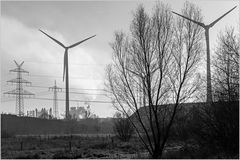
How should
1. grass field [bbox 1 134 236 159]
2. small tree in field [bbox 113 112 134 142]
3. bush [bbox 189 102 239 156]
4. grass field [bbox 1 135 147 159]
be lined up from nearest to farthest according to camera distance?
bush [bbox 189 102 239 156], grass field [bbox 1 134 236 159], grass field [bbox 1 135 147 159], small tree in field [bbox 113 112 134 142]

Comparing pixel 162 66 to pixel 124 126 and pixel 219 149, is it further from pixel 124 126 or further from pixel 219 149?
pixel 124 126

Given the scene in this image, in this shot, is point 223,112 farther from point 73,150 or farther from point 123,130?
point 123,130

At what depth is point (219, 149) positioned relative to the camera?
1239cm

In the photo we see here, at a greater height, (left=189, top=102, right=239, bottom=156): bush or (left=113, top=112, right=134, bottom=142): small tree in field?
(left=189, top=102, right=239, bottom=156): bush

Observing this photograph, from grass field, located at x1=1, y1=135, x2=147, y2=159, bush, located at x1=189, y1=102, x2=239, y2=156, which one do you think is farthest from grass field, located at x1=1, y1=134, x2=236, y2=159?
bush, located at x1=189, y1=102, x2=239, y2=156

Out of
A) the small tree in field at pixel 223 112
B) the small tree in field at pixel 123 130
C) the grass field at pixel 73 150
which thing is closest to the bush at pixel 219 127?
the small tree in field at pixel 223 112

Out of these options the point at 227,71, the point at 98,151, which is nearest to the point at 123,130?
the point at 98,151

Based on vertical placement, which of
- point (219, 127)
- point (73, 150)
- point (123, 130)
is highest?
point (219, 127)

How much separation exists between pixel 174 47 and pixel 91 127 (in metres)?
72.1

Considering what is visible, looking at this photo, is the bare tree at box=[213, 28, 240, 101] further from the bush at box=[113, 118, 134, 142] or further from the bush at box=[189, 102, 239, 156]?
the bush at box=[113, 118, 134, 142]

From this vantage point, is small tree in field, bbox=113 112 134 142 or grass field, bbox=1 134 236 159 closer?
grass field, bbox=1 134 236 159

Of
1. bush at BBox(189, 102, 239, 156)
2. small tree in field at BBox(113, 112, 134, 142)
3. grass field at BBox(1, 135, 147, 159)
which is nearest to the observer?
bush at BBox(189, 102, 239, 156)

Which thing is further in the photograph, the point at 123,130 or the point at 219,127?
the point at 123,130

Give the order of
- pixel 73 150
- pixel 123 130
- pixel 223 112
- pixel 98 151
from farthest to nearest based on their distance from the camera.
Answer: pixel 123 130 → pixel 73 150 → pixel 98 151 → pixel 223 112
